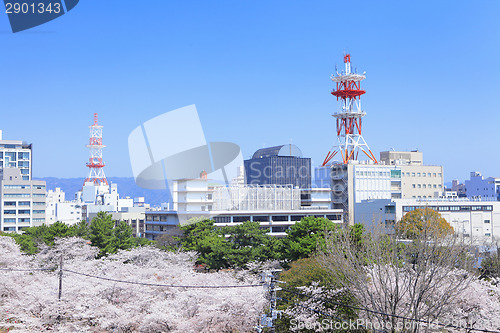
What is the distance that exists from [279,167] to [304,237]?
96.8 meters

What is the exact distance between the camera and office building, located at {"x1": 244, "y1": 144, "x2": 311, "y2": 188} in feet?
404

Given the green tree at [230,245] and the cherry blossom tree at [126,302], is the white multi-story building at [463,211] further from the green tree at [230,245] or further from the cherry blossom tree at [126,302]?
the cherry blossom tree at [126,302]

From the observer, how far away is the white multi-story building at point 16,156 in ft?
317

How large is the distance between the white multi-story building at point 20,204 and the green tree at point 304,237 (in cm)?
5357

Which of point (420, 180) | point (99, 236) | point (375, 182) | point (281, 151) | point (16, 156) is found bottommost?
point (99, 236)

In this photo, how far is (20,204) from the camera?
72.2 meters

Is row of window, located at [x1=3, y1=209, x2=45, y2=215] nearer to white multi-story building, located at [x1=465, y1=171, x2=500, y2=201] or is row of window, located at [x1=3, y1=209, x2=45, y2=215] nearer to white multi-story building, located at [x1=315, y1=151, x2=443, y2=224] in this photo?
white multi-story building, located at [x1=315, y1=151, x2=443, y2=224]

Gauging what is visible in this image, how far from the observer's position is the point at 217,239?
34000 mm

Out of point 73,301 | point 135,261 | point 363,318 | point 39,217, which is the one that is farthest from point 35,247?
point 39,217

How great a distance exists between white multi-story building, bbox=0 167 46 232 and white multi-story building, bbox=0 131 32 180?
951 inches

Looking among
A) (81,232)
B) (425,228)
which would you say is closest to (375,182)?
(81,232)

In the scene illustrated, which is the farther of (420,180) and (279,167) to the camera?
(279,167)

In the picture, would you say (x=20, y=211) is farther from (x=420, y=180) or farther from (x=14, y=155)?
(x=420, y=180)

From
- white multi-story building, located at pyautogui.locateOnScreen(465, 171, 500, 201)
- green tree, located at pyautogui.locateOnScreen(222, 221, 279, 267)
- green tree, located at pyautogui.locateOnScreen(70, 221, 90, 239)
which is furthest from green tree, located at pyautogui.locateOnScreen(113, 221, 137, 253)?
white multi-story building, located at pyautogui.locateOnScreen(465, 171, 500, 201)
